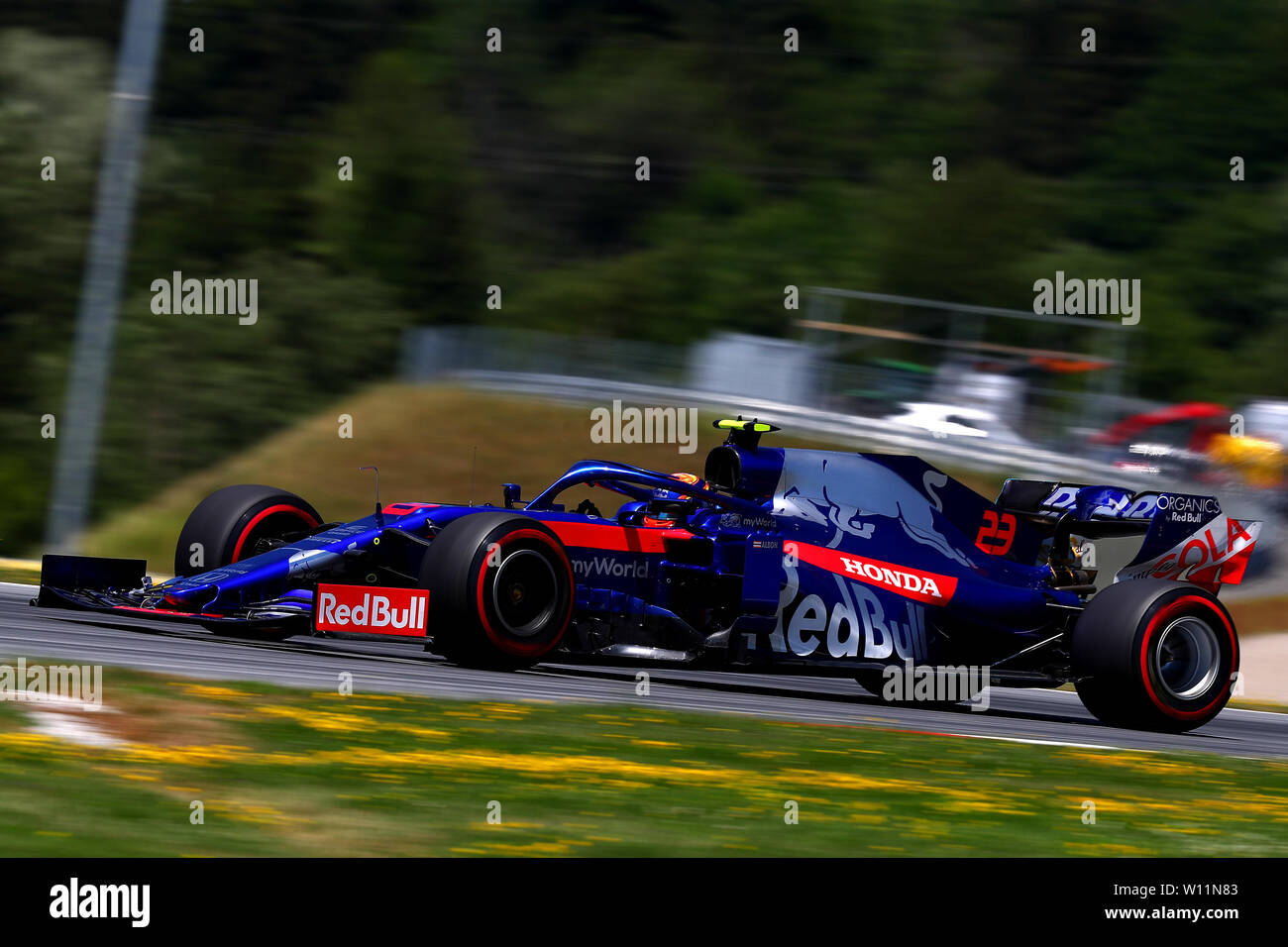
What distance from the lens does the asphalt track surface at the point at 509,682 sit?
9320mm

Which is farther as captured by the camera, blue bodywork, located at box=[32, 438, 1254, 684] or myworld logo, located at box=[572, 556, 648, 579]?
myworld logo, located at box=[572, 556, 648, 579]

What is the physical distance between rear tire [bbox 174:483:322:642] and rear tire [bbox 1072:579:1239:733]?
4.99 metres

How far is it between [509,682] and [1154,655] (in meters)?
3.90

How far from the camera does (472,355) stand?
3092cm

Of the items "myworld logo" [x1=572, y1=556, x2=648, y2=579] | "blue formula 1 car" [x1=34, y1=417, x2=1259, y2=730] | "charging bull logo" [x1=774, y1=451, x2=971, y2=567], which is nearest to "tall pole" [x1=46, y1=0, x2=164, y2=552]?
"blue formula 1 car" [x1=34, y1=417, x2=1259, y2=730]

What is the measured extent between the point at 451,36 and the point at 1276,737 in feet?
205

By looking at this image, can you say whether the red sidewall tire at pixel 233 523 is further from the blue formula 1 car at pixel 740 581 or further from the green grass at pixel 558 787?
the green grass at pixel 558 787

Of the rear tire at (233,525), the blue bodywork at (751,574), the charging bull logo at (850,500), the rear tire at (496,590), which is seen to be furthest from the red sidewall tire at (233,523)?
the charging bull logo at (850,500)

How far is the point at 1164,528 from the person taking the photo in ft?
38.0

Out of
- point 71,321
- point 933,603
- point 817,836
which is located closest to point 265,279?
point 71,321

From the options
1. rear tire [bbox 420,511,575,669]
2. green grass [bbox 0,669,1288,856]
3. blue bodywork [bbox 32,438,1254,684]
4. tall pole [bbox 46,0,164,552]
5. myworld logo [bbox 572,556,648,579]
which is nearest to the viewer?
green grass [bbox 0,669,1288,856]

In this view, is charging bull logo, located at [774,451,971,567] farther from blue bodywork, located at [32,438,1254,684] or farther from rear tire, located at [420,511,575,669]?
rear tire, located at [420,511,575,669]

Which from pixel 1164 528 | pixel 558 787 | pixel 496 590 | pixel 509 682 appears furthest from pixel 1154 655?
pixel 558 787

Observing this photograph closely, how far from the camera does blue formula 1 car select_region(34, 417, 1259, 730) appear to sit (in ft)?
32.2
